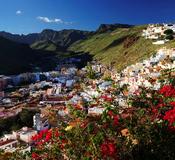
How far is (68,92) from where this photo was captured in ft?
201

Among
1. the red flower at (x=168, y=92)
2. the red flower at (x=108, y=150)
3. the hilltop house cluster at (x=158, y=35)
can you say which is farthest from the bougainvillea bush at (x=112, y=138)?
the hilltop house cluster at (x=158, y=35)

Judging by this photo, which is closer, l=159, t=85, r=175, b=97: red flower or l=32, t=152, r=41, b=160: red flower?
l=32, t=152, r=41, b=160: red flower

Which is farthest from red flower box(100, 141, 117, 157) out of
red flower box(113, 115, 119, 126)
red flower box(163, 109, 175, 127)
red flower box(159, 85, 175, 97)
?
red flower box(159, 85, 175, 97)

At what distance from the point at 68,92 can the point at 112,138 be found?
171ft

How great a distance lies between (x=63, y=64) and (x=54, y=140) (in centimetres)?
11620

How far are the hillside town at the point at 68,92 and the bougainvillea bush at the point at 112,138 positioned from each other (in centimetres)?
51

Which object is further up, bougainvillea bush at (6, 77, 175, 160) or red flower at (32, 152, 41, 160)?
bougainvillea bush at (6, 77, 175, 160)

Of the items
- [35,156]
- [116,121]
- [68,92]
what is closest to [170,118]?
[116,121]

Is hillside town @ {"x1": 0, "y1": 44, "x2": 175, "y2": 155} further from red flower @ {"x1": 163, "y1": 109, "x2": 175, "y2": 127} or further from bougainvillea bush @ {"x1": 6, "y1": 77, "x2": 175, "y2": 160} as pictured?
red flower @ {"x1": 163, "y1": 109, "x2": 175, "y2": 127}

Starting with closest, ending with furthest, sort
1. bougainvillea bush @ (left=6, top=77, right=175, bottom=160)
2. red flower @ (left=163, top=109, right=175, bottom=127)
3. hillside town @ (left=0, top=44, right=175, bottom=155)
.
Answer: bougainvillea bush @ (left=6, top=77, right=175, bottom=160) → red flower @ (left=163, top=109, right=175, bottom=127) → hillside town @ (left=0, top=44, right=175, bottom=155)

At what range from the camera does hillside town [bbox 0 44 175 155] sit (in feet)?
42.3

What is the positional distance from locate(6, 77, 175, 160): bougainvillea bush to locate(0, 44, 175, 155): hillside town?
0.51m

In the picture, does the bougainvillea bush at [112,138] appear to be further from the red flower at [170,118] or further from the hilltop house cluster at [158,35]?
the hilltop house cluster at [158,35]

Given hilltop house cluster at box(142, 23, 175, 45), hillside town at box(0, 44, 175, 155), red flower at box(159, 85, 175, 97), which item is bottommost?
hillside town at box(0, 44, 175, 155)
